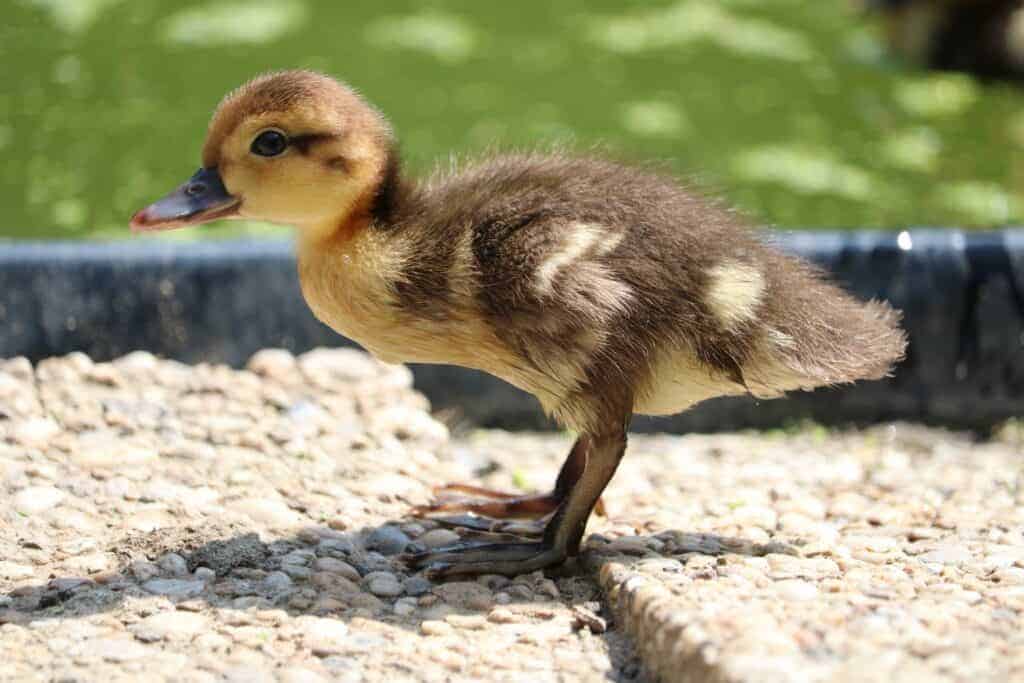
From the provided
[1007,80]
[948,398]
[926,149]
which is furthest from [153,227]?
[1007,80]

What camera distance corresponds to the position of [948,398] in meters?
4.21

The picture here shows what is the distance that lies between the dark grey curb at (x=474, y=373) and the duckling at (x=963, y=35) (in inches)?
114

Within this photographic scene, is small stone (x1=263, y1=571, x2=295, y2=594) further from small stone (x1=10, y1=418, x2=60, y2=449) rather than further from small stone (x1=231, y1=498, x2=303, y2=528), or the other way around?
small stone (x1=10, y1=418, x2=60, y2=449)

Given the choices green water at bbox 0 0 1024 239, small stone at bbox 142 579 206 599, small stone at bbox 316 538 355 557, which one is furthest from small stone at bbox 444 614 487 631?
green water at bbox 0 0 1024 239

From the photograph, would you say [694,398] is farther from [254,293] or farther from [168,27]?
[168,27]

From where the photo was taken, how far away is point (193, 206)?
9.13ft

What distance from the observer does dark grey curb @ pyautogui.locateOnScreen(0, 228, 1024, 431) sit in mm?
3947

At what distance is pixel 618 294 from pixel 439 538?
28.1 inches

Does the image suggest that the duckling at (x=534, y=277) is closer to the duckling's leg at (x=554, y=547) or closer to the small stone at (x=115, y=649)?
the duckling's leg at (x=554, y=547)

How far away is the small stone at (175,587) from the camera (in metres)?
2.62

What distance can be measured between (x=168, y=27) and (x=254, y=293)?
3.05 metres

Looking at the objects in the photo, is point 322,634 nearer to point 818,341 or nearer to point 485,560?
point 485,560

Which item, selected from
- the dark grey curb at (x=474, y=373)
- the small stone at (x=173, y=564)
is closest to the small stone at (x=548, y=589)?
the small stone at (x=173, y=564)

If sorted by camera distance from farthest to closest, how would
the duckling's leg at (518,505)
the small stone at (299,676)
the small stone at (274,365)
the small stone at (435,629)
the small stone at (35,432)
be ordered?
the small stone at (274,365) < the small stone at (35,432) < the duckling's leg at (518,505) < the small stone at (435,629) < the small stone at (299,676)
